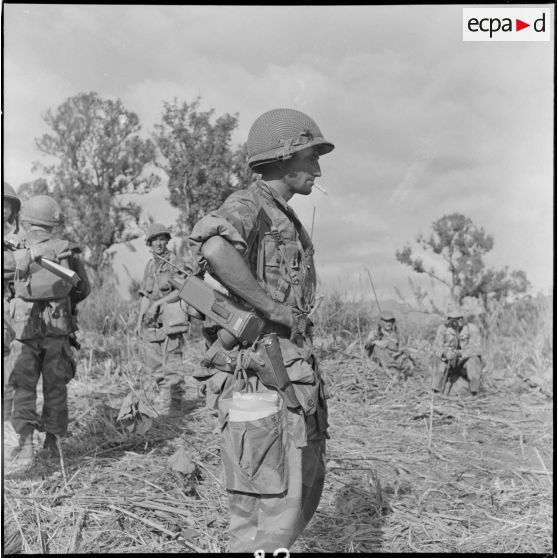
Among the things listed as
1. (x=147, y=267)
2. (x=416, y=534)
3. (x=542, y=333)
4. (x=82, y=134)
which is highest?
(x=82, y=134)

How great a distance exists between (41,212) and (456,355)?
17.5 feet

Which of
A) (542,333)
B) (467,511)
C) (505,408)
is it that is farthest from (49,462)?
(542,333)

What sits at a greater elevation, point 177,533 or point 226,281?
point 226,281

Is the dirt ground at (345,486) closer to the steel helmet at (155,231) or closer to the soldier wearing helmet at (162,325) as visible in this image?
the soldier wearing helmet at (162,325)

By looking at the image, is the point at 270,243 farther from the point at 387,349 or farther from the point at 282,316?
the point at 387,349

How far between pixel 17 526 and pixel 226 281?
7.81 ft

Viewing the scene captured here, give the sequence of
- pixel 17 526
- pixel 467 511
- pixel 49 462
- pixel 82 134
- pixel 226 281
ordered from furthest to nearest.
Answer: pixel 82 134 → pixel 49 462 → pixel 467 511 → pixel 17 526 → pixel 226 281

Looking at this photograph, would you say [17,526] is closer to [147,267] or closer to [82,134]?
[147,267]

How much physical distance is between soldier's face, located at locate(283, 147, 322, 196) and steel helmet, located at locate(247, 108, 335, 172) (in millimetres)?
58

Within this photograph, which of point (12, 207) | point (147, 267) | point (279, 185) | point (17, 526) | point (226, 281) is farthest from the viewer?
point (147, 267)

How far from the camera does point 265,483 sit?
2389 millimetres

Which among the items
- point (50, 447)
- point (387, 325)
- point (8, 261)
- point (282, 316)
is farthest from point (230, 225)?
point (387, 325)

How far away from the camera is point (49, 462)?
493 cm

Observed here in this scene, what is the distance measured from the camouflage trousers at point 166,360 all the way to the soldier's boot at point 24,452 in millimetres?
2328
